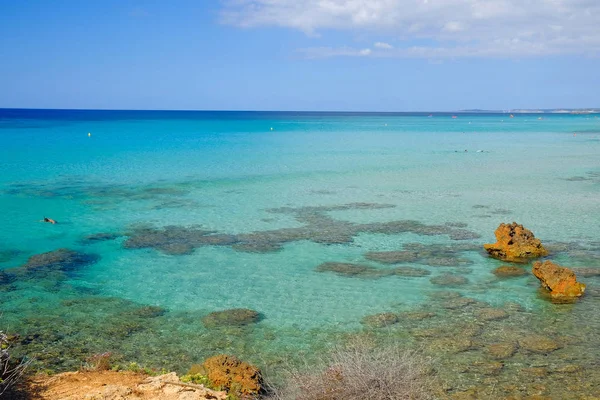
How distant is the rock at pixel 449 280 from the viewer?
1331cm

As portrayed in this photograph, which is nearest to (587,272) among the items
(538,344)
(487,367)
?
(538,344)

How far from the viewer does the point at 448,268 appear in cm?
1449

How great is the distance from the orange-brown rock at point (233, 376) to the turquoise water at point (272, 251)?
1799mm

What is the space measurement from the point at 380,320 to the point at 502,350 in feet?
8.29

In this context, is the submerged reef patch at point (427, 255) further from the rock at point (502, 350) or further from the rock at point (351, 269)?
the rock at point (502, 350)

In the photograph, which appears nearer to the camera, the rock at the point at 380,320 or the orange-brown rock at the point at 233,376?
the orange-brown rock at the point at 233,376

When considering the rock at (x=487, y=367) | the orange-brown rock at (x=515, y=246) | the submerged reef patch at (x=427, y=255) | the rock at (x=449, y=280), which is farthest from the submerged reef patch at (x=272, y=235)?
the rock at (x=487, y=367)

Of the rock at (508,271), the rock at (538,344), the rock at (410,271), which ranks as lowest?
the rock at (538,344)

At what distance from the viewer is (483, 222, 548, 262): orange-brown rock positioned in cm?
1531

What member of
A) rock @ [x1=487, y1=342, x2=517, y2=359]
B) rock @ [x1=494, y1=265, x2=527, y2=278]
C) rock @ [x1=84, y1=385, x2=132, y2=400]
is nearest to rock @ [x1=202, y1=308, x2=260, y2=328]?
rock @ [x1=84, y1=385, x2=132, y2=400]

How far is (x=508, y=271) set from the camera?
47.1ft

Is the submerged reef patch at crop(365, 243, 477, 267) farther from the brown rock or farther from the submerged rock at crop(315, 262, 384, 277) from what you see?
the brown rock

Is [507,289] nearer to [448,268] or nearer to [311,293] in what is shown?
[448,268]

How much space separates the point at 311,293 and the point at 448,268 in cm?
409
